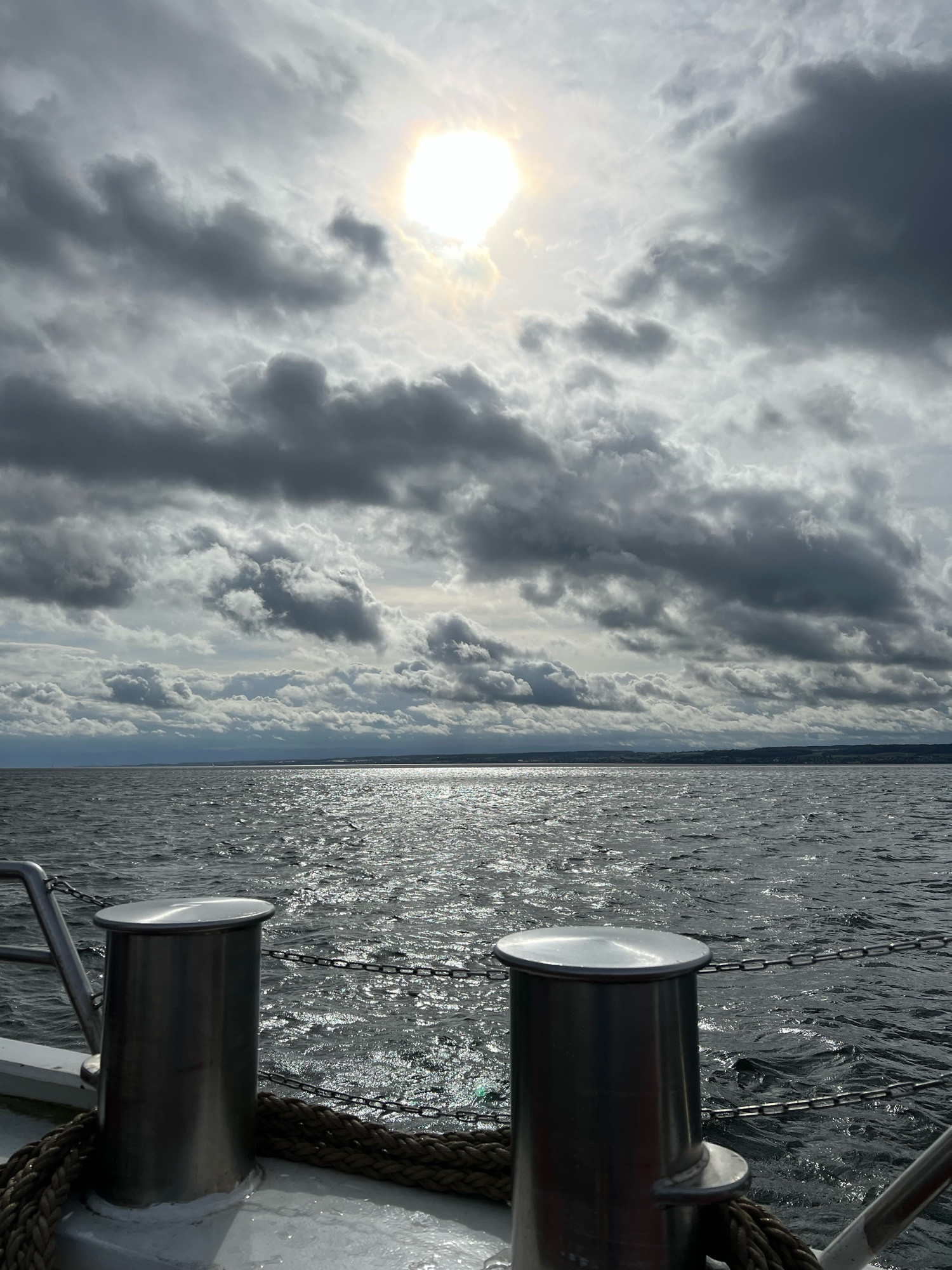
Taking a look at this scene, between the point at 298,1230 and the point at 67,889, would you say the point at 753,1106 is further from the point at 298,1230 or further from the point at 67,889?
the point at 67,889

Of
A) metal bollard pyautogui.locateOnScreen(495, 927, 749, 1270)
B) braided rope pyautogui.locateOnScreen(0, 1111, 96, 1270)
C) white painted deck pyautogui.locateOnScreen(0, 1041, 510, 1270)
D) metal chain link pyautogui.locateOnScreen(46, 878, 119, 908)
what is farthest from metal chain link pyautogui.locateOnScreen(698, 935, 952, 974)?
metal chain link pyautogui.locateOnScreen(46, 878, 119, 908)

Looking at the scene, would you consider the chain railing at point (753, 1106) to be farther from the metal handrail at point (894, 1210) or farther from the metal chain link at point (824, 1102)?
the metal handrail at point (894, 1210)

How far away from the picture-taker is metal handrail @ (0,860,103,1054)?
315 cm

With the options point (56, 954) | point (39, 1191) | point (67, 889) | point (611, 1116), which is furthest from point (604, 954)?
point (67, 889)

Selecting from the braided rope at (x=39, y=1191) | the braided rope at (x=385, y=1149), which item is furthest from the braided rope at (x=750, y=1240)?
the braided rope at (x=39, y=1191)

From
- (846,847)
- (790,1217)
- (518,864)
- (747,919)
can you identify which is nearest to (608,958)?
(790,1217)

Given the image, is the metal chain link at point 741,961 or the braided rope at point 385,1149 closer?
the braided rope at point 385,1149

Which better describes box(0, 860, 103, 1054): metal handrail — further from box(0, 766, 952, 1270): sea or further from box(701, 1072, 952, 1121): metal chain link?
box(0, 766, 952, 1270): sea

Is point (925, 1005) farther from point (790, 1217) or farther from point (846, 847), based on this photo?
point (846, 847)

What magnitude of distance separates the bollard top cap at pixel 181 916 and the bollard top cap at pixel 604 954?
88cm

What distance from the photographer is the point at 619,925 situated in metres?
16.2

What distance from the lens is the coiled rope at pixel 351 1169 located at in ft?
6.75

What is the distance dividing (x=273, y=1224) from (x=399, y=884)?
21498 mm

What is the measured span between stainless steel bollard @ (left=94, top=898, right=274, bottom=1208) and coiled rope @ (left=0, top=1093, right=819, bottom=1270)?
16cm
